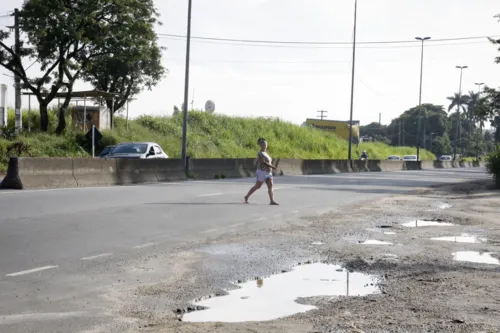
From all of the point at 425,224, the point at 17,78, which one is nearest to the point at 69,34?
the point at 17,78

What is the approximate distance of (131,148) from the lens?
30.8 metres

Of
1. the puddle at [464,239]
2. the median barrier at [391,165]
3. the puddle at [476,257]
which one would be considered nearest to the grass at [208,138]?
the median barrier at [391,165]

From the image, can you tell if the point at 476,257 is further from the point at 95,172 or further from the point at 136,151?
the point at 136,151

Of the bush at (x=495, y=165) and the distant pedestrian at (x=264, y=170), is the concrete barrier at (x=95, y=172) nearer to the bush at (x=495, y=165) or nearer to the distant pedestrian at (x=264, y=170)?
the distant pedestrian at (x=264, y=170)

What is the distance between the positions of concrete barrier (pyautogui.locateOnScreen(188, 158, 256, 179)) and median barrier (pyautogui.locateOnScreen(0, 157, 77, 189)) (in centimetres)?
945

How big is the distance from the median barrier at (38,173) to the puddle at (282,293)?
535 inches

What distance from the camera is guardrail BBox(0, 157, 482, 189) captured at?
67.5 ft

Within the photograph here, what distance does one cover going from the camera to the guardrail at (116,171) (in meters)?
20.6

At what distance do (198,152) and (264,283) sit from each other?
49.3 m

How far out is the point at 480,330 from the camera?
5438 mm

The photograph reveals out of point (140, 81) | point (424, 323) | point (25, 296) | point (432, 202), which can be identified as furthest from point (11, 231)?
point (140, 81)

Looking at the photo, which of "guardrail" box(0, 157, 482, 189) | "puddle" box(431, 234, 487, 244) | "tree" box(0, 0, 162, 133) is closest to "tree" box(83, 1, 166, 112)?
"tree" box(0, 0, 162, 133)

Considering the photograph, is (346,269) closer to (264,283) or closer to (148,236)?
(264,283)

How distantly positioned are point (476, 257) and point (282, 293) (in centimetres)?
371
